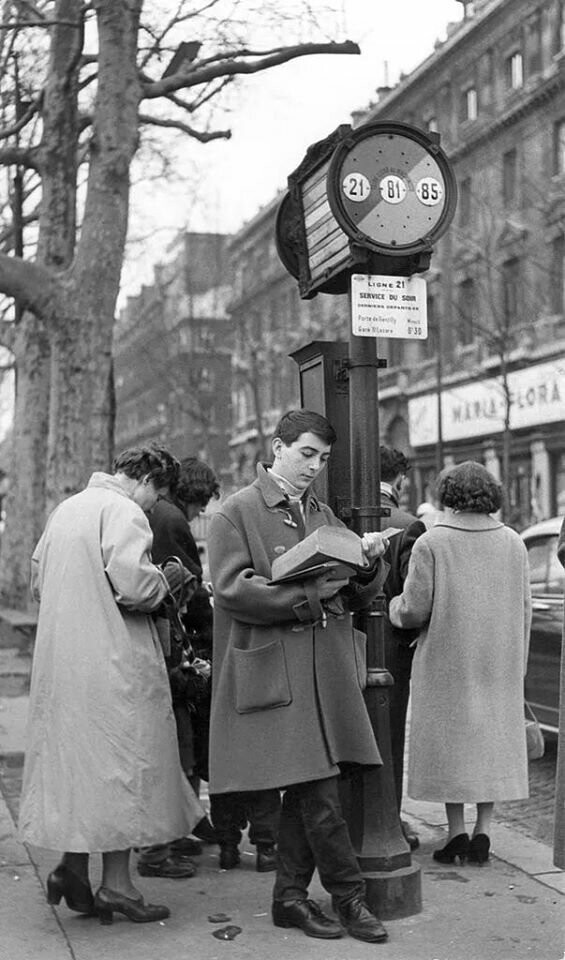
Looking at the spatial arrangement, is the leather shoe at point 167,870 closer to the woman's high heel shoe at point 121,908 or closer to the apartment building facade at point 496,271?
the woman's high heel shoe at point 121,908

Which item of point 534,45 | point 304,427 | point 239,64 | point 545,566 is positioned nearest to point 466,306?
point 534,45

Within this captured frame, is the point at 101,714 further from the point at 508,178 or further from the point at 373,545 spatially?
the point at 508,178

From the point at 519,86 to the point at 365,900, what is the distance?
96.9 feet

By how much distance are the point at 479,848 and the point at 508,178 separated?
29126 mm

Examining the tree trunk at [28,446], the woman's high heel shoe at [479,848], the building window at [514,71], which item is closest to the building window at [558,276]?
the building window at [514,71]

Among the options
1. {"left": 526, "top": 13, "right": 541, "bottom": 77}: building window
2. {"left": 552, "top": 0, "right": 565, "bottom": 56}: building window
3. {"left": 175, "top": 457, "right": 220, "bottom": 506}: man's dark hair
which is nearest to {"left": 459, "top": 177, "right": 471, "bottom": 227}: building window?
{"left": 526, "top": 13, "right": 541, "bottom": 77}: building window

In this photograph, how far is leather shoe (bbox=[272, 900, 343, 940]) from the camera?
440 centimetres

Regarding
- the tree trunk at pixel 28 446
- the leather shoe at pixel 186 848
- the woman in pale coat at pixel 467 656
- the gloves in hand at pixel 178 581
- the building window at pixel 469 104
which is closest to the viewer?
the gloves in hand at pixel 178 581

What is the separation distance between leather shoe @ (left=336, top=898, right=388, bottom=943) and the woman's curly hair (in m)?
1.83

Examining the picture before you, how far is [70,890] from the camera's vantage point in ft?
15.4

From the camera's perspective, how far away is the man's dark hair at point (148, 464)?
15.7 ft

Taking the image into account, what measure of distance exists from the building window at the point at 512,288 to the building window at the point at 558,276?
1.15m

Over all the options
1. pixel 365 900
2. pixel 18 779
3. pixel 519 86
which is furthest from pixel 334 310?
pixel 365 900

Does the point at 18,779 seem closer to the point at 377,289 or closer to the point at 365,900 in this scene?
the point at 365,900
